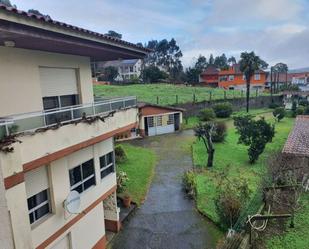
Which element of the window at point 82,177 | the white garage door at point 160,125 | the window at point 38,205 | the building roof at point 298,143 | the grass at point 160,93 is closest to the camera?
the window at point 38,205

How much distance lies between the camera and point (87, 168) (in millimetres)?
11211

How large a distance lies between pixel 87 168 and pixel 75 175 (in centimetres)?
85

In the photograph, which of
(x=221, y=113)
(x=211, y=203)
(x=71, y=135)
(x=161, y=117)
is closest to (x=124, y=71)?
(x=221, y=113)

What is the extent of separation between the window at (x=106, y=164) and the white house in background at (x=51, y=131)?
43mm

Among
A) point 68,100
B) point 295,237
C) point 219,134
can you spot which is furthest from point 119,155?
point 295,237

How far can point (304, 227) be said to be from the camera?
12328 mm

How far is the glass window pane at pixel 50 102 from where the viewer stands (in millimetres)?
9299

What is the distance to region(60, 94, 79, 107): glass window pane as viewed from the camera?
10.2m

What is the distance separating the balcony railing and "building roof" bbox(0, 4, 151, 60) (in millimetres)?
1802

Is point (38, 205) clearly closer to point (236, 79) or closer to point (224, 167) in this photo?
point (224, 167)

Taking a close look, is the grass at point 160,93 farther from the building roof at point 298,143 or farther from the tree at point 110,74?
the building roof at point 298,143

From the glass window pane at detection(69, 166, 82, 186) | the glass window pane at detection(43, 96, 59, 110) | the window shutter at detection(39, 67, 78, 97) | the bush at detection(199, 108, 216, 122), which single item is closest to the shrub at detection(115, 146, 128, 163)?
the glass window pane at detection(69, 166, 82, 186)

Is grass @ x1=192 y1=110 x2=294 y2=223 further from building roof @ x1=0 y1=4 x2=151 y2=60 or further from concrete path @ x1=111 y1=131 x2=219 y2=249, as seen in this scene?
building roof @ x1=0 y1=4 x2=151 y2=60

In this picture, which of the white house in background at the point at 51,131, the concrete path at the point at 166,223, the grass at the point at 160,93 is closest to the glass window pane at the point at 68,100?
the white house in background at the point at 51,131
